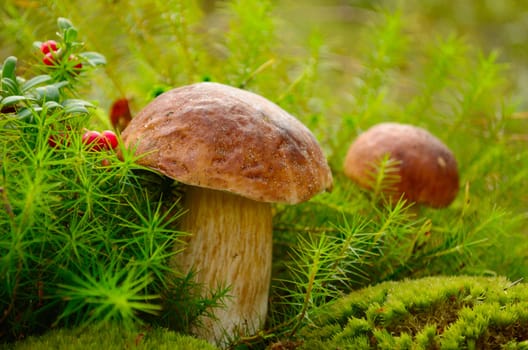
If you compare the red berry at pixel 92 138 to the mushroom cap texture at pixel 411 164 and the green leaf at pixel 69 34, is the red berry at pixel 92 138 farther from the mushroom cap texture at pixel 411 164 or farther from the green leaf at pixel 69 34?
the mushroom cap texture at pixel 411 164

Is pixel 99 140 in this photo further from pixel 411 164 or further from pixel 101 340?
pixel 411 164

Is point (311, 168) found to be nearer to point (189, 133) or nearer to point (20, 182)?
point (189, 133)

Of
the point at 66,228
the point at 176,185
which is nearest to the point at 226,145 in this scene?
the point at 176,185

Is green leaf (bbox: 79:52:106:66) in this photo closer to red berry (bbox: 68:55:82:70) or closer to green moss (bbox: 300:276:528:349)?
red berry (bbox: 68:55:82:70)

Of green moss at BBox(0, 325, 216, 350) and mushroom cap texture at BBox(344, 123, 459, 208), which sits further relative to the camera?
mushroom cap texture at BBox(344, 123, 459, 208)

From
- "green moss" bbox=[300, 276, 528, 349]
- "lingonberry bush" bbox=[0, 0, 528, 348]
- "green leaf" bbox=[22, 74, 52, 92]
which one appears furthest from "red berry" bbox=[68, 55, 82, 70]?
"green moss" bbox=[300, 276, 528, 349]
